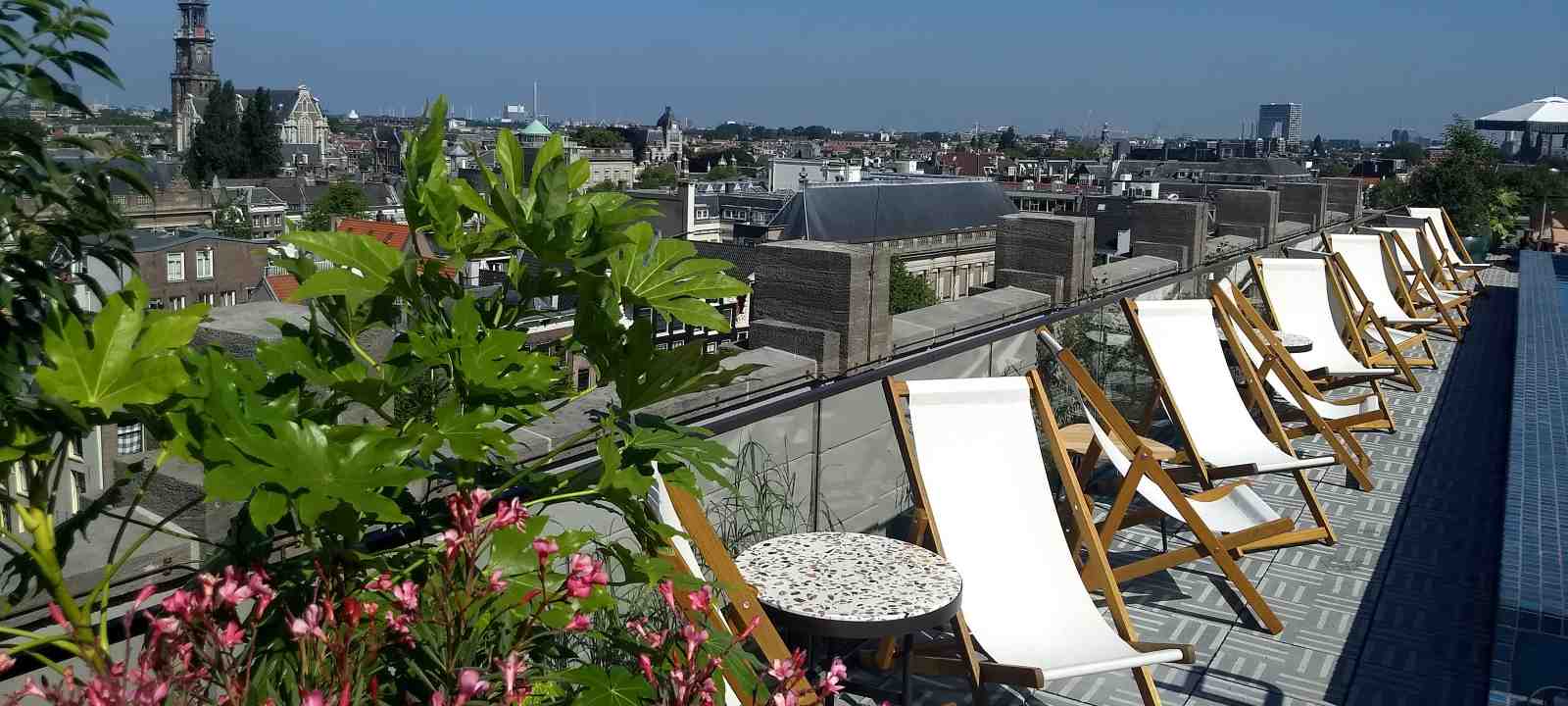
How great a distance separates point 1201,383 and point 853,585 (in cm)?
263

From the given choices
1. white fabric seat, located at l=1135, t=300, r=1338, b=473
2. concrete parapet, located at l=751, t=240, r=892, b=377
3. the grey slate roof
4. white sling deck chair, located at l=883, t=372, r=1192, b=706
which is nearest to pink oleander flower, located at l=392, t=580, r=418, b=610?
white sling deck chair, located at l=883, t=372, r=1192, b=706

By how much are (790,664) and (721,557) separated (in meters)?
0.94

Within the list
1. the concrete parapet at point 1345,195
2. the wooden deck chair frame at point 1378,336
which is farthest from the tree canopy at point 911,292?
the wooden deck chair frame at point 1378,336

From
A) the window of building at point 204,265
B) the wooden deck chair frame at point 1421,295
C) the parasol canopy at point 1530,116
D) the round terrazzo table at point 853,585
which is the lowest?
the window of building at point 204,265

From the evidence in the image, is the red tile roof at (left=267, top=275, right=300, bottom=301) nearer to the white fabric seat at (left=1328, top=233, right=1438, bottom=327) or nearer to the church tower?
the white fabric seat at (left=1328, top=233, right=1438, bottom=327)

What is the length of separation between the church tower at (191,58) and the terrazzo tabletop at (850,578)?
425 feet

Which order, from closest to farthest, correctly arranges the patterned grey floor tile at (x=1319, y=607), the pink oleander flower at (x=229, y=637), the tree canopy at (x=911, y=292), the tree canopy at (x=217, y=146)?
1. the pink oleander flower at (x=229, y=637)
2. the patterned grey floor tile at (x=1319, y=607)
3. the tree canopy at (x=911, y=292)
4. the tree canopy at (x=217, y=146)

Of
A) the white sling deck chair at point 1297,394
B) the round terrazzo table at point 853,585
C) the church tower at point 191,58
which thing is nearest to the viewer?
the round terrazzo table at point 853,585

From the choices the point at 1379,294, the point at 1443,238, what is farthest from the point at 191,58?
the point at 1379,294

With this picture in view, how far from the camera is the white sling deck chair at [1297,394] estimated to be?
16.1ft

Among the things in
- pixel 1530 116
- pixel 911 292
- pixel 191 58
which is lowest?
pixel 911 292

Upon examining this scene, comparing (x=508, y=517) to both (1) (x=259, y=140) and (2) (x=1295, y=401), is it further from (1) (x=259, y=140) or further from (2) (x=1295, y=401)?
(1) (x=259, y=140)

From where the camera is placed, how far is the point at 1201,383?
4.72 m

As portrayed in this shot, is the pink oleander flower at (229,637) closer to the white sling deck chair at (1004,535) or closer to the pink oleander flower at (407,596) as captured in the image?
the pink oleander flower at (407,596)
